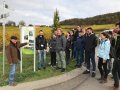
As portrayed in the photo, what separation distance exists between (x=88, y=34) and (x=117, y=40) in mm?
3383

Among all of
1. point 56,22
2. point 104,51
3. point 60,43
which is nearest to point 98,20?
point 56,22

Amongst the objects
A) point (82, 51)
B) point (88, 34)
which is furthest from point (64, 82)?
point (82, 51)

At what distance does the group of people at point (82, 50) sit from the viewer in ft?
42.9

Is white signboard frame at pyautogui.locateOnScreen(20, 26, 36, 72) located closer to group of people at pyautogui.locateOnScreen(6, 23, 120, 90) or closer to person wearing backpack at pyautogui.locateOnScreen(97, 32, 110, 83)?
group of people at pyautogui.locateOnScreen(6, 23, 120, 90)

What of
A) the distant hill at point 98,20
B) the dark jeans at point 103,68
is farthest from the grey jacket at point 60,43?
the distant hill at point 98,20

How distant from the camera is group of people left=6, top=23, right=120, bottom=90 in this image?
13.1m

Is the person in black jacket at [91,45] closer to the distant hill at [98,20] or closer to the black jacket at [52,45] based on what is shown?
the black jacket at [52,45]

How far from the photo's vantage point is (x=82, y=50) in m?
18.2

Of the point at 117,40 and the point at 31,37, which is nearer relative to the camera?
the point at 117,40

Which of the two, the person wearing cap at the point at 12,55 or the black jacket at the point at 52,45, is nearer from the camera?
the person wearing cap at the point at 12,55

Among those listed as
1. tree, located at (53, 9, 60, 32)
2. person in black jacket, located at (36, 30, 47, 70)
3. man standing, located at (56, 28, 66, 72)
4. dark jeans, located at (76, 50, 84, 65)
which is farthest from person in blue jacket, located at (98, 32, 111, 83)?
tree, located at (53, 9, 60, 32)

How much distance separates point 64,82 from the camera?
47.6 feet

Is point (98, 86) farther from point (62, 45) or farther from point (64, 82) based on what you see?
point (62, 45)

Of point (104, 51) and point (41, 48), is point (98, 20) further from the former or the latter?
point (104, 51)
